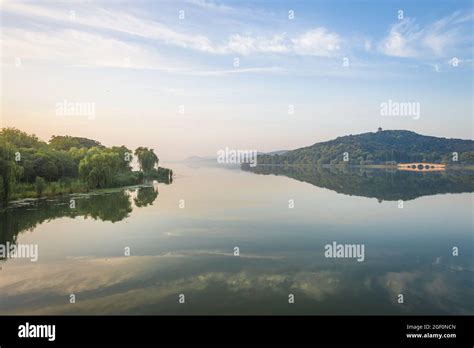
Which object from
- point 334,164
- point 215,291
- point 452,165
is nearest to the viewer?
point 215,291

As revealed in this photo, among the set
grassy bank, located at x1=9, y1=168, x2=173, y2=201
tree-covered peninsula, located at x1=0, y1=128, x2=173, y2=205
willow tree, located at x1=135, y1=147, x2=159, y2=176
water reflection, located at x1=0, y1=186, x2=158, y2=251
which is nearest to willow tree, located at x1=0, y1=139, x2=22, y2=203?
tree-covered peninsula, located at x1=0, y1=128, x2=173, y2=205

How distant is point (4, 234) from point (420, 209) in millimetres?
33768

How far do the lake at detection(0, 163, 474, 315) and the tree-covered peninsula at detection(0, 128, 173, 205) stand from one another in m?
4.38

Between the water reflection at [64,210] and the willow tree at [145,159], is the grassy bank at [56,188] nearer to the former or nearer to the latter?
the water reflection at [64,210]

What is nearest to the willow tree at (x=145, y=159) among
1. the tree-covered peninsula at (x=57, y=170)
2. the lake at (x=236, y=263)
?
the tree-covered peninsula at (x=57, y=170)

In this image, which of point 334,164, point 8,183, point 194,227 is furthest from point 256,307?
point 334,164

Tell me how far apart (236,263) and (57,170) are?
4498cm

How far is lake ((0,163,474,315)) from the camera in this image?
12.5 metres

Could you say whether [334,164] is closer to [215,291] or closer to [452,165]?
[452,165]

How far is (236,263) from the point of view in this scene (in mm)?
16906

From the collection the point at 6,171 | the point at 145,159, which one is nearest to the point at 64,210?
the point at 6,171

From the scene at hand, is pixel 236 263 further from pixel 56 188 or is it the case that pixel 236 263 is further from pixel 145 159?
pixel 145 159

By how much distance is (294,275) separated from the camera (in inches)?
599

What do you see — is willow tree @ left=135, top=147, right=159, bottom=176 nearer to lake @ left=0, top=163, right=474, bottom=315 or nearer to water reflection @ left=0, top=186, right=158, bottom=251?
water reflection @ left=0, top=186, right=158, bottom=251
